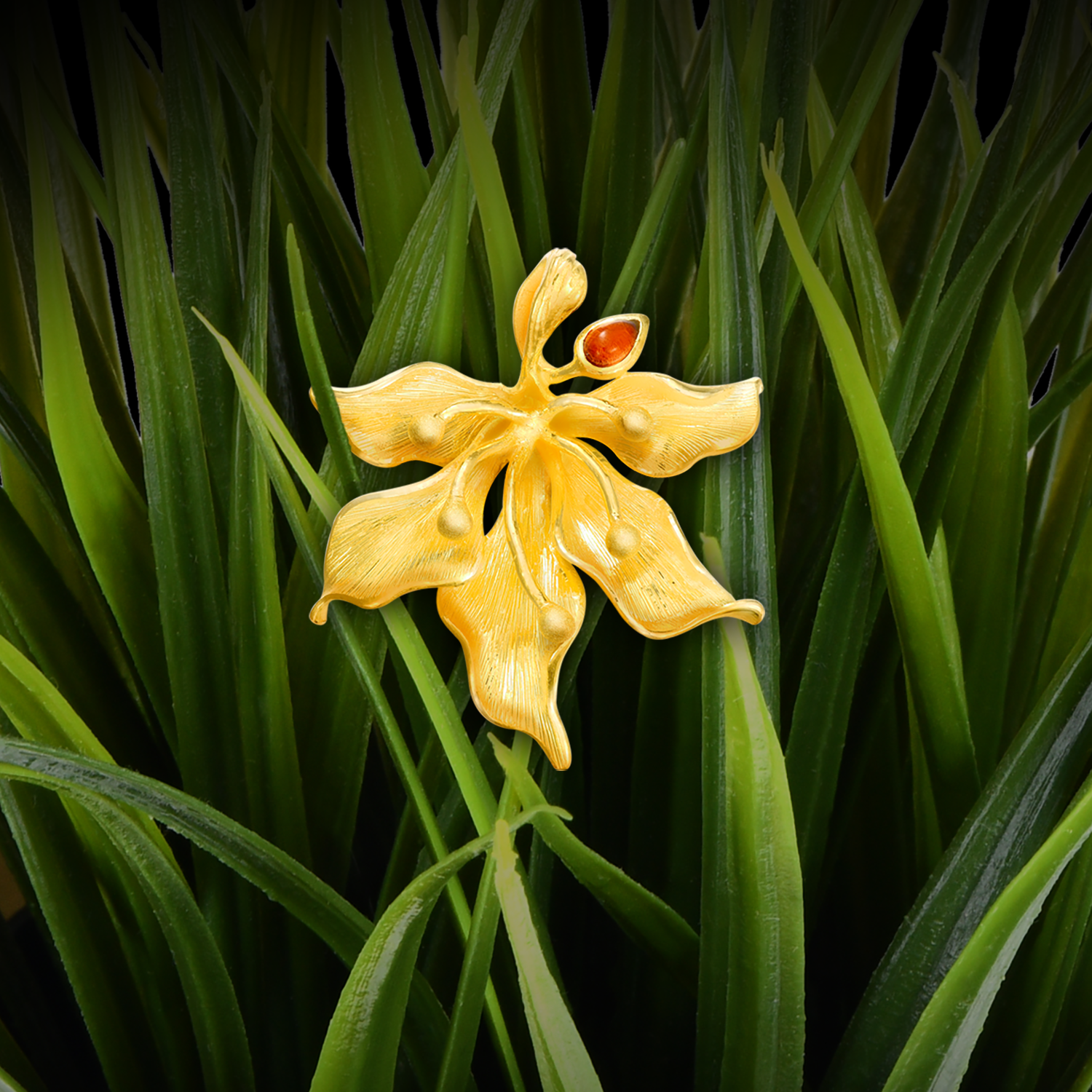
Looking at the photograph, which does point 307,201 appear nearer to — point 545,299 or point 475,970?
point 545,299

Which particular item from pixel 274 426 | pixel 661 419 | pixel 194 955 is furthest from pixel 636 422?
pixel 194 955

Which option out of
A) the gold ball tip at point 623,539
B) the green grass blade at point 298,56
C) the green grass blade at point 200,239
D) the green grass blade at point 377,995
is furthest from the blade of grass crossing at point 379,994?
the green grass blade at point 298,56

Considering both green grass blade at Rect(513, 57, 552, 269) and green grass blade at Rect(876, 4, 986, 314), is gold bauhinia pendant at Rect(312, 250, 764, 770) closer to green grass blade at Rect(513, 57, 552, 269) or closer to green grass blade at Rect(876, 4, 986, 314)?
green grass blade at Rect(513, 57, 552, 269)

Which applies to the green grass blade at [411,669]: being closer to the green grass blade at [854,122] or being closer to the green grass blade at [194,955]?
the green grass blade at [194,955]

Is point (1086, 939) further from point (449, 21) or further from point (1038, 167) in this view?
point (449, 21)

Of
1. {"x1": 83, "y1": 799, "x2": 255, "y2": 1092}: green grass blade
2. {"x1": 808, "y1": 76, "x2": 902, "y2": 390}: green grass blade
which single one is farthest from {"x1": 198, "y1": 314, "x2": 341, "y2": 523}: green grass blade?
{"x1": 808, "y1": 76, "x2": 902, "y2": 390}: green grass blade
